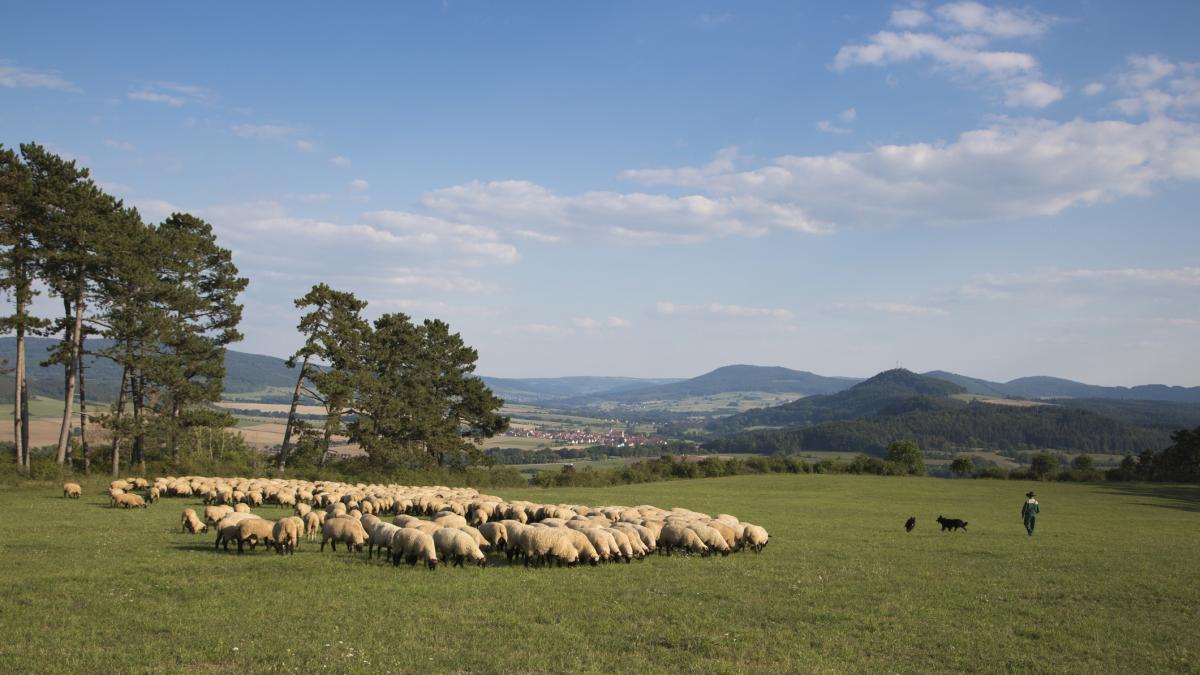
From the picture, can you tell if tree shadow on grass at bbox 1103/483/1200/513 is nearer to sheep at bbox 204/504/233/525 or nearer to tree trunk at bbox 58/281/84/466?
sheep at bbox 204/504/233/525

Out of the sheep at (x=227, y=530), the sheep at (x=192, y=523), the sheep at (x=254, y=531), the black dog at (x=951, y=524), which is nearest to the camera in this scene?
the sheep at (x=254, y=531)

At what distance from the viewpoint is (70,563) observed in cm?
1555

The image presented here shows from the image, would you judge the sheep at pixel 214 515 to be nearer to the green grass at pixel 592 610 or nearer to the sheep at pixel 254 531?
the green grass at pixel 592 610

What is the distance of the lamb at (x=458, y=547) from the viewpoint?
17.8 m

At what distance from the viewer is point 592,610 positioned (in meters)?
12.8

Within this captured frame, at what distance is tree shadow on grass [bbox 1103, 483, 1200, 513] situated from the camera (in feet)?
165

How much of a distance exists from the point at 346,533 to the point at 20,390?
2627 cm

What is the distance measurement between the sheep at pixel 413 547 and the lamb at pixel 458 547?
25 centimetres

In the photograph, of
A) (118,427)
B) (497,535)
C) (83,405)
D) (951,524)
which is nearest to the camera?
(497,535)

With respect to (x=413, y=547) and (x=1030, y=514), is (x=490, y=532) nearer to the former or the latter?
(x=413, y=547)

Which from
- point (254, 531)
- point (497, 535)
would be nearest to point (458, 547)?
point (497, 535)

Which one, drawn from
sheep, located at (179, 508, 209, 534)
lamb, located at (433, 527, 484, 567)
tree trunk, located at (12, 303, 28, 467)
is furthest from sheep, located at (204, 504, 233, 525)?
tree trunk, located at (12, 303, 28, 467)

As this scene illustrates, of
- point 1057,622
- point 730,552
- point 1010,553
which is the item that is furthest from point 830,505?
point 1057,622

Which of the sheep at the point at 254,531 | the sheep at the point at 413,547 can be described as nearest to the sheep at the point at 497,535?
the sheep at the point at 413,547
